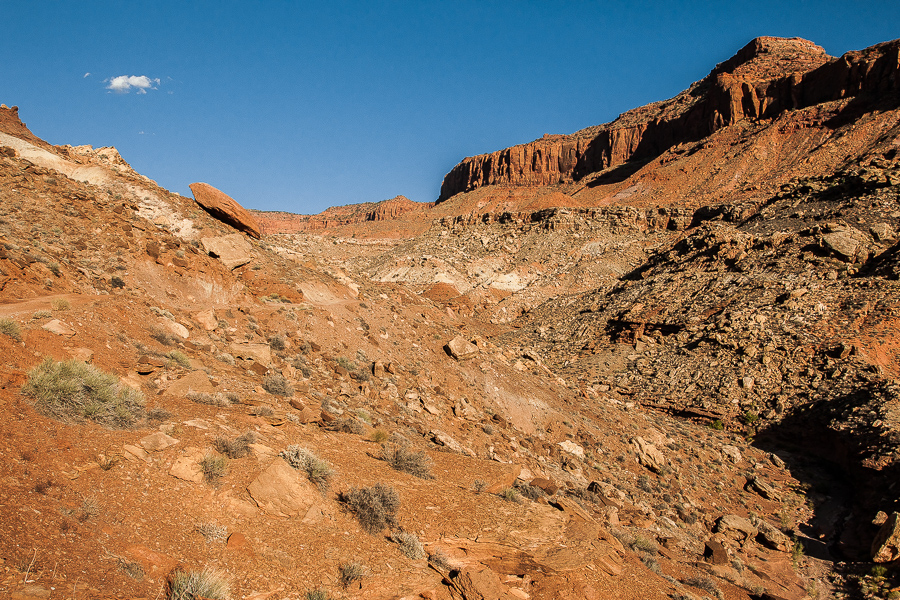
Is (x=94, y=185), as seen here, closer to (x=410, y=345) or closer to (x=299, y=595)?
(x=410, y=345)

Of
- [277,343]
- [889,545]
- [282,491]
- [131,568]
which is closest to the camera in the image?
[131,568]

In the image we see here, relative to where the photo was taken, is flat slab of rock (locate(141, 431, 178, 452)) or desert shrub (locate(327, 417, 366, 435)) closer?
flat slab of rock (locate(141, 431, 178, 452))

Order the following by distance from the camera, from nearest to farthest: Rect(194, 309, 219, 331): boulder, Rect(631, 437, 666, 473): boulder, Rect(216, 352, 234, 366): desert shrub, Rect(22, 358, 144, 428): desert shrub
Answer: Rect(22, 358, 144, 428): desert shrub → Rect(216, 352, 234, 366): desert shrub → Rect(194, 309, 219, 331): boulder → Rect(631, 437, 666, 473): boulder

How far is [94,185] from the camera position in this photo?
13.9m

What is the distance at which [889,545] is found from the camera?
30.9ft

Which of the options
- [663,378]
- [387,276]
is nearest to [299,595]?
[663,378]

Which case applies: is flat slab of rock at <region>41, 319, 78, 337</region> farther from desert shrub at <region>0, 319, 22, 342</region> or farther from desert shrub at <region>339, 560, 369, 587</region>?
desert shrub at <region>339, 560, 369, 587</region>

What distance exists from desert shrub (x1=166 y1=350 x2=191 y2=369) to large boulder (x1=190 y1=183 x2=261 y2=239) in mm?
9454

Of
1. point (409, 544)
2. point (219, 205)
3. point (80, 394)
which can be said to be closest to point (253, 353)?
point (80, 394)

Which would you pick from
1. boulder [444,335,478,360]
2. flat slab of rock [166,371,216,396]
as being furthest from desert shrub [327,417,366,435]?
boulder [444,335,478,360]

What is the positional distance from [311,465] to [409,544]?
1509 mm

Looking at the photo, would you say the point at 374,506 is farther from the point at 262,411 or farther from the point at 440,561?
the point at 262,411

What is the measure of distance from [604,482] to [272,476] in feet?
28.9

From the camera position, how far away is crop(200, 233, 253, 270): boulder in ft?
45.1
